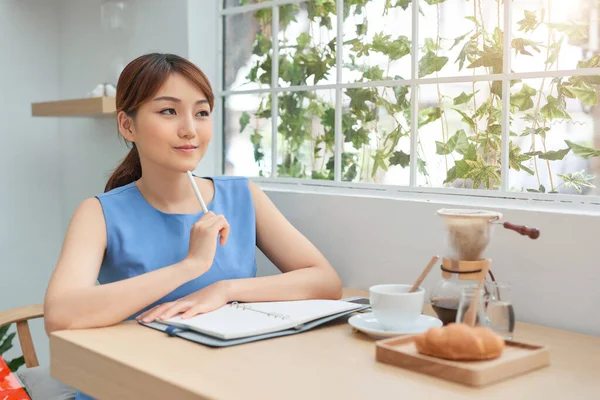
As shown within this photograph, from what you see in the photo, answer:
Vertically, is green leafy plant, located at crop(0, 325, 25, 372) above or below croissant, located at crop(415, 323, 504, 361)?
below

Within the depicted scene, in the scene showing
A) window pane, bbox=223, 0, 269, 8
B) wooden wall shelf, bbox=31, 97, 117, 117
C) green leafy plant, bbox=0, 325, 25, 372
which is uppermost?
window pane, bbox=223, 0, 269, 8

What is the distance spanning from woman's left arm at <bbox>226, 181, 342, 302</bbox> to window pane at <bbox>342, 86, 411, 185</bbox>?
0.36m

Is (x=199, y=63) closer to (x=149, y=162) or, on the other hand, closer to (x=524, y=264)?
(x=149, y=162)

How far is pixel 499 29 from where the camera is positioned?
6.23ft

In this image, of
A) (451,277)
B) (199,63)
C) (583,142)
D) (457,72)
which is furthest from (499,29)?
(199,63)

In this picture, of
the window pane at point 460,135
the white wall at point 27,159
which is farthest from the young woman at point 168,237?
the white wall at point 27,159

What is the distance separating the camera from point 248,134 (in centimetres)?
262

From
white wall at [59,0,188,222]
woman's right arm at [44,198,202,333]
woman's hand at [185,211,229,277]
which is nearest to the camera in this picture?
woman's right arm at [44,198,202,333]

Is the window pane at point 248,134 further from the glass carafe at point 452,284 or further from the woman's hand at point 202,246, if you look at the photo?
the glass carafe at point 452,284

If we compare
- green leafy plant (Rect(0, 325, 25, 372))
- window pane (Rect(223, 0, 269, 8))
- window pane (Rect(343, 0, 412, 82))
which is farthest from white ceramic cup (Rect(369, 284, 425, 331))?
green leafy plant (Rect(0, 325, 25, 372))

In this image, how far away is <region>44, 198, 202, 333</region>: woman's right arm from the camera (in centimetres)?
→ 154

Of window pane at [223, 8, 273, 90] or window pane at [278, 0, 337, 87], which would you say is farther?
window pane at [223, 8, 273, 90]

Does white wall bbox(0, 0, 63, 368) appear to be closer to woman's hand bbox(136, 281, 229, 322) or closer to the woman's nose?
the woman's nose

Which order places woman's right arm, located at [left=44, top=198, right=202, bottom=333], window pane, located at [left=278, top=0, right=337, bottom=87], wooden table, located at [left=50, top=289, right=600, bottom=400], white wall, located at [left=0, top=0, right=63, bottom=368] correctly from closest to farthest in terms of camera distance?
wooden table, located at [left=50, top=289, right=600, bottom=400] → woman's right arm, located at [left=44, top=198, right=202, bottom=333] → window pane, located at [left=278, top=0, right=337, bottom=87] → white wall, located at [left=0, top=0, right=63, bottom=368]
